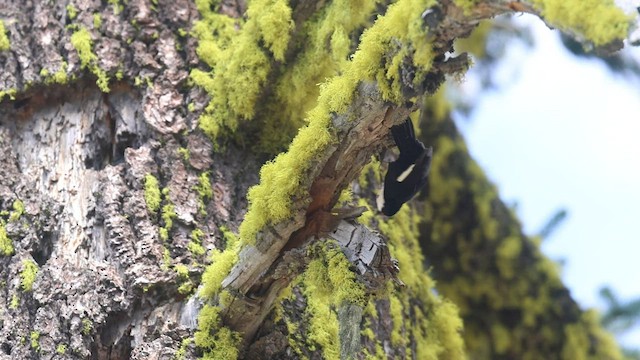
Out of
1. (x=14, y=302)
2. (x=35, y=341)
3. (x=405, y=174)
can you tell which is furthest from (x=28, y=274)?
(x=405, y=174)

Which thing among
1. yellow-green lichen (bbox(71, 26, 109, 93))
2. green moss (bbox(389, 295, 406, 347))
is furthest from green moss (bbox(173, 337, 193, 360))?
yellow-green lichen (bbox(71, 26, 109, 93))

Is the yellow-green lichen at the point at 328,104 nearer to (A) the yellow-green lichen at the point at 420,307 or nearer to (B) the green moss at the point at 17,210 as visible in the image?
(B) the green moss at the point at 17,210

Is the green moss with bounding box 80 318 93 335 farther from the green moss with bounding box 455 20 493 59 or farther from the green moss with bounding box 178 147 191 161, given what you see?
the green moss with bounding box 455 20 493 59

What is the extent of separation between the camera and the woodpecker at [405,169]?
6.45 ft

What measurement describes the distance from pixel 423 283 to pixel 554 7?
1.74 m

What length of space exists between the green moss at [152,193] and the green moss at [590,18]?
1217 mm

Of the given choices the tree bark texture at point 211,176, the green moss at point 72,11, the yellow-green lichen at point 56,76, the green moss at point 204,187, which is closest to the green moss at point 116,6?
the tree bark texture at point 211,176

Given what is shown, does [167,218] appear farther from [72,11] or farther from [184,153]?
[72,11]

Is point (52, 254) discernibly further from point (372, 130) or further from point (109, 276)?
point (372, 130)

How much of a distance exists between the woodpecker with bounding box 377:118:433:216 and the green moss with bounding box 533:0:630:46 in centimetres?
51

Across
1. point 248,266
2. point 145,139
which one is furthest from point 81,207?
point 248,266

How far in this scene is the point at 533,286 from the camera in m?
3.65

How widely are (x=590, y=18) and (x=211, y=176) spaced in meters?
1.29

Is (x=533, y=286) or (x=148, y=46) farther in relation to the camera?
(x=533, y=286)
